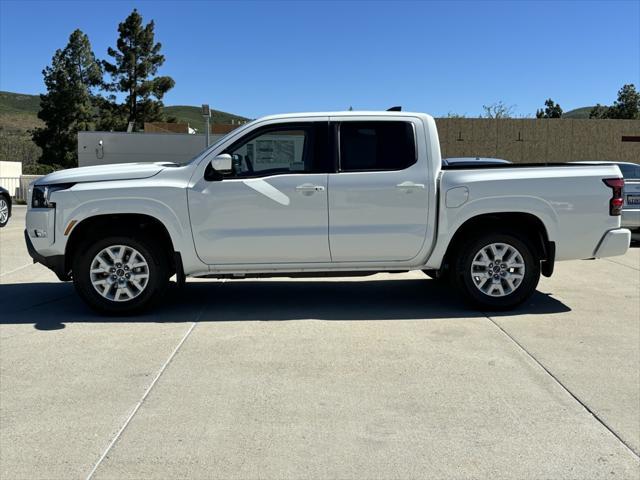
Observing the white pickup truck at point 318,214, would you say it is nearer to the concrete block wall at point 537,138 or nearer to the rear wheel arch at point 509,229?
the rear wheel arch at point 509,229

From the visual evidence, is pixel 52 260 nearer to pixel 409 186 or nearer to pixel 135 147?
pixel 409 186

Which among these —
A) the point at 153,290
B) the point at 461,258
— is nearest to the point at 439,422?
the point at 461,258

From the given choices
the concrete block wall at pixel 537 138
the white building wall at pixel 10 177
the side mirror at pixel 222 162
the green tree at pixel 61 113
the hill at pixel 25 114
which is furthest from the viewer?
the hill at pixel 25 114

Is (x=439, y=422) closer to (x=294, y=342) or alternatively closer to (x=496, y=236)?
(x=294, y=342)

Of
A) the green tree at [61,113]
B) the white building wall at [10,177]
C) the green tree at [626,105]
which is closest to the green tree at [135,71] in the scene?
the green tree at [61,113]

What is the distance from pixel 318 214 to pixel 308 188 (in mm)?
284

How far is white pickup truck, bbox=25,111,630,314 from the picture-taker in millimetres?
6191

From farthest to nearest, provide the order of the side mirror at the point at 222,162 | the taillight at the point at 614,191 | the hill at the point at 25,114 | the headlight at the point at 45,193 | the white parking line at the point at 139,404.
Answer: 1. the hill at the point at 25,114
2. the taillight at the point at 614,191
3. the headlight at the point at 45,193
4. the side mirror at the point at 222,162
5. the white parking line at the point at 139,404

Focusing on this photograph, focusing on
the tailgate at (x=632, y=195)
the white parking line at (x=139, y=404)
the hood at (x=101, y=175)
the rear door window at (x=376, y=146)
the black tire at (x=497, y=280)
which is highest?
the rear door window at (x=376, y=146)

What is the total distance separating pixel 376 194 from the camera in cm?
627

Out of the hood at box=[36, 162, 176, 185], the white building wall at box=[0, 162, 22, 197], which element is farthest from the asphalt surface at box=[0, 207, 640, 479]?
the white building wall at box=[0, 162, 22, 197]

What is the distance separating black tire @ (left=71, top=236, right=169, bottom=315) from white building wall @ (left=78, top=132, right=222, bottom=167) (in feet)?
81.1

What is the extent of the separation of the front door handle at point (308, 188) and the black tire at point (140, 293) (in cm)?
159

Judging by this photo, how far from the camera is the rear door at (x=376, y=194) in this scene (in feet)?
20.6
